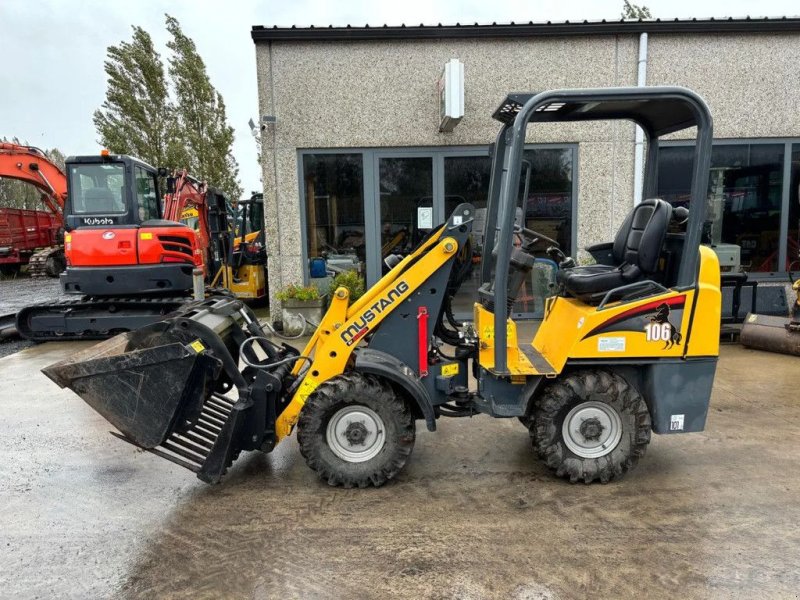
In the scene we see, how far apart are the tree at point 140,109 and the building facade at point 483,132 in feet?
54.4

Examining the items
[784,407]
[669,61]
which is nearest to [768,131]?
[669,61]

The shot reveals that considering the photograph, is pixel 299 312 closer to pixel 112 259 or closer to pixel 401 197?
pixel 401 197

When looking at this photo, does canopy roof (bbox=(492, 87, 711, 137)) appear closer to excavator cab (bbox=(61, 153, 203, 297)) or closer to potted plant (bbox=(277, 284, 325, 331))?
potted plant (bbox=(277, 284, 325, 331))

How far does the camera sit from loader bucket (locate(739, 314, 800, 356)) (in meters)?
7.07

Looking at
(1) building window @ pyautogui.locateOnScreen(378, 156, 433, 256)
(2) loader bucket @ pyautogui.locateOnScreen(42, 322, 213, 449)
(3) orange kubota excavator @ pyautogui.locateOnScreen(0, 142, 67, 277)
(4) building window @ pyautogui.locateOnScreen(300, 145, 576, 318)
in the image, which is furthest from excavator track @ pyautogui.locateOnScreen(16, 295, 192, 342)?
(3) orange kubota excavator @ pyautogui.locateOnScreen(0, 142, 67, 277)

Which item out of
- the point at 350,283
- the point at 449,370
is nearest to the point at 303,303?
the point at 350,283

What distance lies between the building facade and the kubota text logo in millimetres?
5301

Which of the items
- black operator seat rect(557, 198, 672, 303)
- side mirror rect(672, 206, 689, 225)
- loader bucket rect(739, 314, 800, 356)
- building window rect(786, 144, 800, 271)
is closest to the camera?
black operator seat rect(557, 198, 672, 303)

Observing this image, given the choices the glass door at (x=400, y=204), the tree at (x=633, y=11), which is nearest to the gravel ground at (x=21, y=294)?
the glass door at (x=400, y=204)

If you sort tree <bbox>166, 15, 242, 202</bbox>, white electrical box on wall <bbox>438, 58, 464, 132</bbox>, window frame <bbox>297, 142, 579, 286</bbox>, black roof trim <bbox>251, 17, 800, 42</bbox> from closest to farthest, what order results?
white electrical box on wall <bbox>438, 58, 464, 132</bbox> → black roof trim <bbox>251, 17, 800, 42</bbox> → window frame <bbox>297, 142, 579, 286</bbox> → tree <bbox>166, 15, 242, 202</bbox>

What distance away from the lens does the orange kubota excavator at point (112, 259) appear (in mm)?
8641

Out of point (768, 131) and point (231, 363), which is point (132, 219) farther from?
point (768, 131)

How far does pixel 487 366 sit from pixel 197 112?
939 inches

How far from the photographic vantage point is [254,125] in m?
8.99
